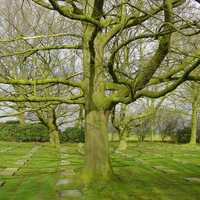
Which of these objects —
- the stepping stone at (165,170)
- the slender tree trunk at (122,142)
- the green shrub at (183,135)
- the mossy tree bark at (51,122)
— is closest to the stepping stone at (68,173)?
the stepping stone at (165,170)

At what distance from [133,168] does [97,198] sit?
14.5 ft

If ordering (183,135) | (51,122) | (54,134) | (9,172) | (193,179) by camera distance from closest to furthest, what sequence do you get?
(193,179) < (9,172) < (51,122) < (54,134) < (183,135)

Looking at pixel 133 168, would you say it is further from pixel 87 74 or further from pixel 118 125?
pixel 118 125

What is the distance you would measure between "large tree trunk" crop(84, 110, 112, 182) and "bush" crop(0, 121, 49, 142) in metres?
18.6

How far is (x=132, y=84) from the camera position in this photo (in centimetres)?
731

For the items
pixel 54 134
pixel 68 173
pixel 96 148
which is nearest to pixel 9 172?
pixel 68 173

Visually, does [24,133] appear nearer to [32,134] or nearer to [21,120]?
[32,134]

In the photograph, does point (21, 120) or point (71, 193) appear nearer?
point (71, 193)

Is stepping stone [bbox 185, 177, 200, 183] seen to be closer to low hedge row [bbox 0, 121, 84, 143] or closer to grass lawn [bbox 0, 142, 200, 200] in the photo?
grass lawn [bbox 0, 142, 200, 200]

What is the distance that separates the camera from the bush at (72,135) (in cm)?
2644

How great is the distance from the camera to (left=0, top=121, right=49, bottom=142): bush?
26438 mm

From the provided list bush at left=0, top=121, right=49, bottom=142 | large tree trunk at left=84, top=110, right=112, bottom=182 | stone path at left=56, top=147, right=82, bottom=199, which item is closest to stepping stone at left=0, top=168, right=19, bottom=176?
stone path at left=56, top=147, right=82, bottom=199

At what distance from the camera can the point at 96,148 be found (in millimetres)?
8336

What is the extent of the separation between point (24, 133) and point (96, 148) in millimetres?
19045
